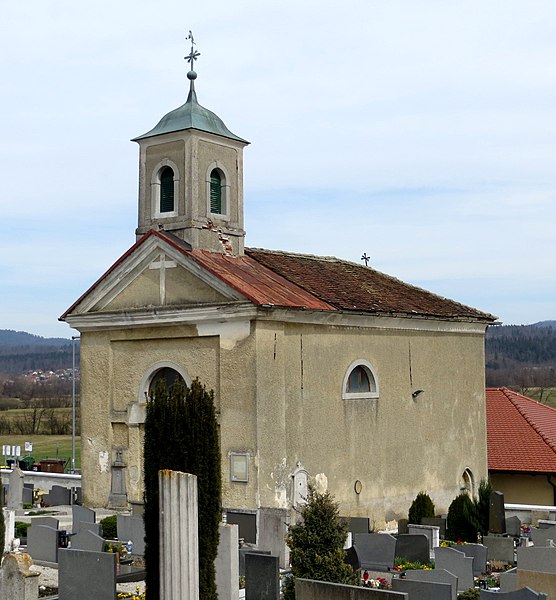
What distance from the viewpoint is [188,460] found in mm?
14367

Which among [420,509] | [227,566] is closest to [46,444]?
[420,509]

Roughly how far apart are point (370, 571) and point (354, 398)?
19.3 feet

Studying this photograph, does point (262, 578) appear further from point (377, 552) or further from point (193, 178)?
point (193, 178)

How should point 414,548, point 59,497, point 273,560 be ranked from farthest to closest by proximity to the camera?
point 59,497 → point 414,548 → point 273,560

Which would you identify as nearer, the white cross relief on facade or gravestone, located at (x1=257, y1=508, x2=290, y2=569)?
gravestone, located at (x1=257, y1=508, x2=290, y2=569)

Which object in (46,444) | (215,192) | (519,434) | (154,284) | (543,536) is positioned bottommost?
(543,536)

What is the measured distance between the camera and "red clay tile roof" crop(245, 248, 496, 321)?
24.1 m

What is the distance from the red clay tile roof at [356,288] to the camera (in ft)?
79.1

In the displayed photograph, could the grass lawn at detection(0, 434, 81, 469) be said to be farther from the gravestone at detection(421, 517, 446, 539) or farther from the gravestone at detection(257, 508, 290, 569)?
the gravestone at detection(257, 508, 290, 569)

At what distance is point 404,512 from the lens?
24797mm

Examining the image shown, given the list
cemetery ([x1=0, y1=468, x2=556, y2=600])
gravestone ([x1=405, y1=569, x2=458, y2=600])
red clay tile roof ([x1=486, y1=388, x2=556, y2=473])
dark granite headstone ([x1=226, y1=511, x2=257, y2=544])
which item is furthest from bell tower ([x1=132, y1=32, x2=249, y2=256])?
red clay tile roof ([x1=486, y1=388, x2=556, y2=473])

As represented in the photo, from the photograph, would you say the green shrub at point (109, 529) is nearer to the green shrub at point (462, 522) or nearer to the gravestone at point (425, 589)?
the green shrub at point (462, 522)

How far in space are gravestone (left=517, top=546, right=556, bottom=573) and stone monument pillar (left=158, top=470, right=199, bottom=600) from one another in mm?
6915

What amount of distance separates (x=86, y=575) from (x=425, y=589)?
5.24 metres
